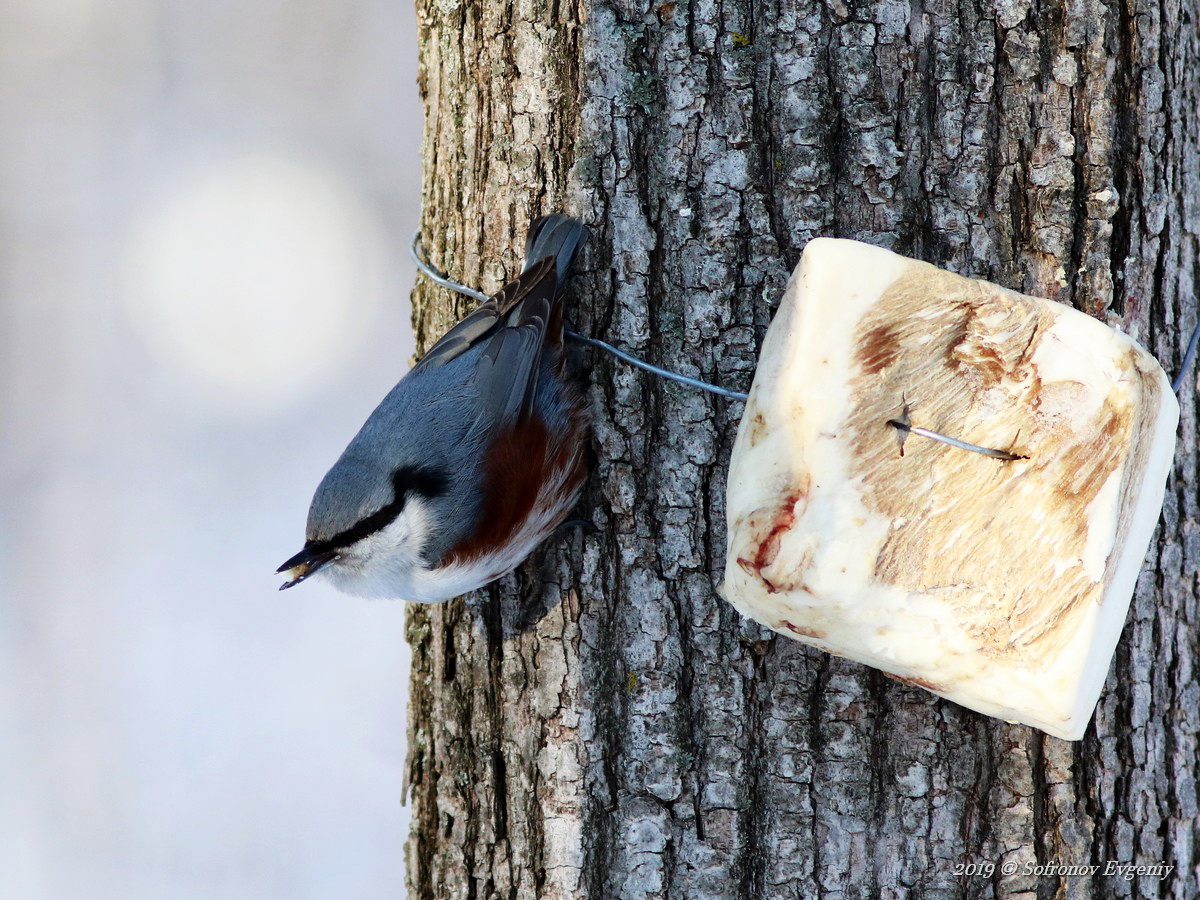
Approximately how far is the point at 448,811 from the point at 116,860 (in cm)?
261

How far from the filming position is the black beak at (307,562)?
1980 mm

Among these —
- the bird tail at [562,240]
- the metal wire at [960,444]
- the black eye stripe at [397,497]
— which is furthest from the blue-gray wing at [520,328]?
the metal wire at [960,444]

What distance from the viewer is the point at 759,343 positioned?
1.62 meters

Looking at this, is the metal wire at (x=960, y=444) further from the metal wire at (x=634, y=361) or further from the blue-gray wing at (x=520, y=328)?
the blue-gray wing at (x=520, y=328)

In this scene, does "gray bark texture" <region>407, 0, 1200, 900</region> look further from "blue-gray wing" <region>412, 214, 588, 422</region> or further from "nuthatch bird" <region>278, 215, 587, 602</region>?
"nuthatch bird" <region>278, 215, 587, 602</region>

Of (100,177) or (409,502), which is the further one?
(100,177)

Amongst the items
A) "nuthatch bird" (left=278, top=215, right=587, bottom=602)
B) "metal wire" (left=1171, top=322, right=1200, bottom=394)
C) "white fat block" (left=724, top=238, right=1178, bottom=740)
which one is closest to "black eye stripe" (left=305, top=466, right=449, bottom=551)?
"nuthatch bird" (left=278, top=215, right=587, bottom=602)

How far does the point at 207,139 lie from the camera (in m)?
4.58

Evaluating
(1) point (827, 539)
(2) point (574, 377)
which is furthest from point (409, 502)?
(1) point (827, 539)

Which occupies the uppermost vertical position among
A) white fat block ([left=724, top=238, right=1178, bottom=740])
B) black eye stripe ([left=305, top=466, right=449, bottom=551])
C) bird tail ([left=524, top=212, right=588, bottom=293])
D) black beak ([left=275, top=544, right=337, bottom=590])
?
bird tail ([left=524, top=212, right=588, bottom=293])

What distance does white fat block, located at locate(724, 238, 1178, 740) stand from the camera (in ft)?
4.52

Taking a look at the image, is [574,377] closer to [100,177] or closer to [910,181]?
[910,181]

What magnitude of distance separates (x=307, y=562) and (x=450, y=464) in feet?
1.17

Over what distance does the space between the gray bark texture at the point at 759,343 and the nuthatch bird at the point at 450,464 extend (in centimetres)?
18
